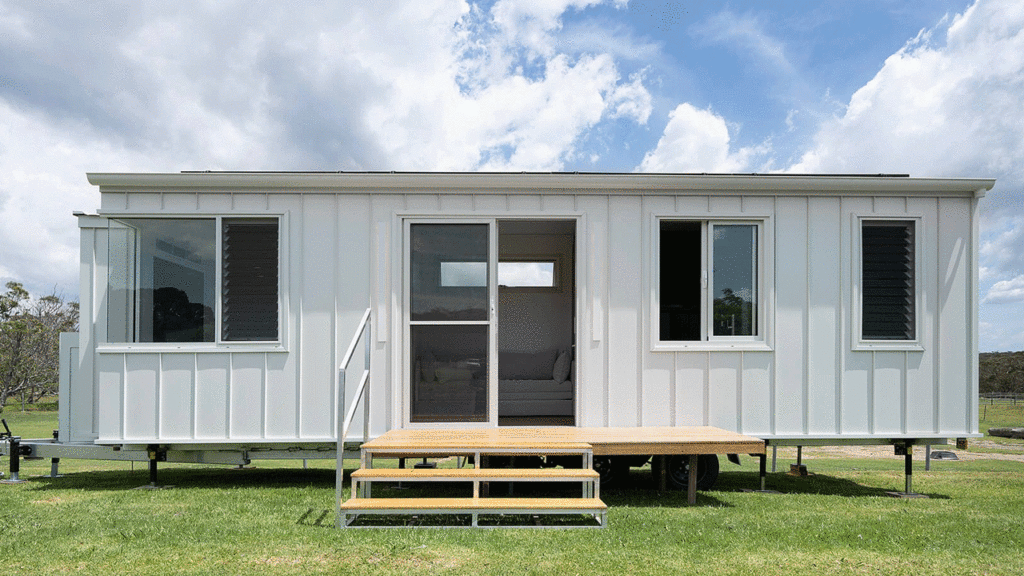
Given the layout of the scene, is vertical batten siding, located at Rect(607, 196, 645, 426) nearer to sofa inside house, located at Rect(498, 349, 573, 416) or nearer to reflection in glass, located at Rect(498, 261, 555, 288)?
sofa inside house, located at Rect(498, 349, 573, 416)

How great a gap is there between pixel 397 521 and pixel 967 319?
5.08 meters

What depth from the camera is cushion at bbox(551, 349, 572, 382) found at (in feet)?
24.1

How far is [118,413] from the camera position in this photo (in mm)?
5664

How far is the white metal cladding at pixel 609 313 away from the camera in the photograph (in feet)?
18.6

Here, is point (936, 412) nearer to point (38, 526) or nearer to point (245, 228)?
point (245, 228)

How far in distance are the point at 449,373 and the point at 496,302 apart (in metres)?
0.72

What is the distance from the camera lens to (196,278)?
18.8 ft

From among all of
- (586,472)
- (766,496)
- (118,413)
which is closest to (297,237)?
(118,413)

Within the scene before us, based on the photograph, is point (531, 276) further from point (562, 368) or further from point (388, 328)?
point (388, 328)

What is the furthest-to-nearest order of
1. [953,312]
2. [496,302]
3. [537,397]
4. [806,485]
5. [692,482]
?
[537,397] → [806,485] → [953,312] → [496,302] → [692,482]

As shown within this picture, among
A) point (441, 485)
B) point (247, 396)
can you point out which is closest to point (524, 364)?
point (441, 485)

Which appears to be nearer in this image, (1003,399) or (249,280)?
(249,280)

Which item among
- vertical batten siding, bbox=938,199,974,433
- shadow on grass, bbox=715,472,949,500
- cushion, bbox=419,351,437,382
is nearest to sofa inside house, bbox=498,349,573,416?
cushion, bbox=419,351,437,382

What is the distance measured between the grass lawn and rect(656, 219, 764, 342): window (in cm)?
141
